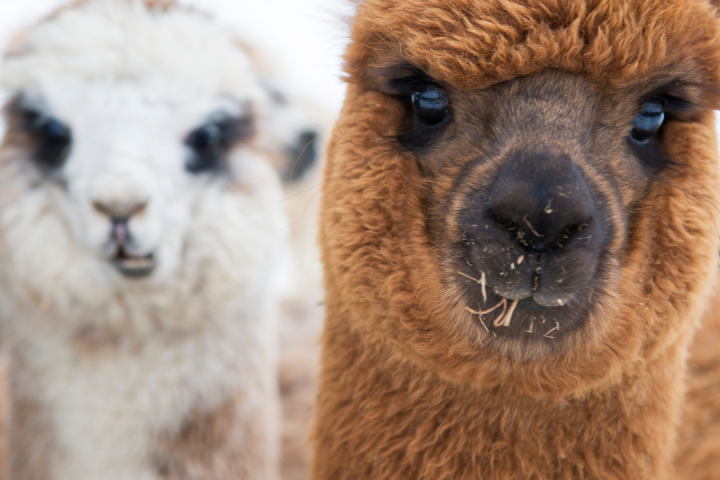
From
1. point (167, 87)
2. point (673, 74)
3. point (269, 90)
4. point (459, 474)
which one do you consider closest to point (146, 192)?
point (167, 87)

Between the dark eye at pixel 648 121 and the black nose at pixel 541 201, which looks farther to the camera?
the dark eye at pixel 648 121

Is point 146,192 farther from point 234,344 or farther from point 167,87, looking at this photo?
point 234,344

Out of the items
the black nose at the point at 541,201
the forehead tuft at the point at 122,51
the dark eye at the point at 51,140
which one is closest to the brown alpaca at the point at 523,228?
the black nose at the point at 541,201

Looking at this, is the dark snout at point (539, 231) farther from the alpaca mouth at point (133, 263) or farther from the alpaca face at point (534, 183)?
the alpaca mouth at point (133, 263)

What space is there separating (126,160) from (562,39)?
1.72 metres

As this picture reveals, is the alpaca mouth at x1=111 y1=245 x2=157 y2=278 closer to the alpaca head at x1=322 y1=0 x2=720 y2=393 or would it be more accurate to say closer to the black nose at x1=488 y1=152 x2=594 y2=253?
the alpaca head at x1=322 y1=0 x2=720 y2=393

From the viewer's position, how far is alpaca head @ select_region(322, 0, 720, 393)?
1314 millimetres

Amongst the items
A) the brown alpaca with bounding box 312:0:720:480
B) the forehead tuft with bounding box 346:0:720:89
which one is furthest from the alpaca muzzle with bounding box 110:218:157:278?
the forehead tuft with bounding box 346:0:720:89

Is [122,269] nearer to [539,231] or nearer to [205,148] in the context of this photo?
[205,148]

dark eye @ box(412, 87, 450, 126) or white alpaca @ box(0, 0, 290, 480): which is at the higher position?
dark eye @ box(412, 87, 450, 126)

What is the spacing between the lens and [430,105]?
1536 mm

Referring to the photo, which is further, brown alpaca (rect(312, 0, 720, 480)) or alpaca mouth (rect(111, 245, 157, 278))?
alpaca mouth (rect(111, 245, 157, 278))

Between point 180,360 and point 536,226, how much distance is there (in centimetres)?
191

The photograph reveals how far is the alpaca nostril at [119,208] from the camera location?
225cm
